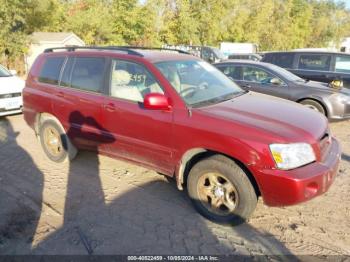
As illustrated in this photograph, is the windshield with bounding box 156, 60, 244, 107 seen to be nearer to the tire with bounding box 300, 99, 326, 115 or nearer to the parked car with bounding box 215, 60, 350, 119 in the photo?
the parked car with bounding box 215, 60, 350, 119

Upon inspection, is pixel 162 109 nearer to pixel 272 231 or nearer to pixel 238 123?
pixel 238 123

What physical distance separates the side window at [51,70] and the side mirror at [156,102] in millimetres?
2079

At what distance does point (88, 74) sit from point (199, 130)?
1995 mm

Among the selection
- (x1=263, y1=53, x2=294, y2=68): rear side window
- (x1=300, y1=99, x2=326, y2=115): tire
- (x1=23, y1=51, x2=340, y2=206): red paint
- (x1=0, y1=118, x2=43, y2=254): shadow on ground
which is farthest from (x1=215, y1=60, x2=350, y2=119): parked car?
(x1=0, y1=118, x2=43, y2=254): shadow on ground

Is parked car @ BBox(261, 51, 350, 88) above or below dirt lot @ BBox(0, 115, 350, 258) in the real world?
above

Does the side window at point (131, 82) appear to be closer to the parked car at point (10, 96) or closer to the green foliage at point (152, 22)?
the parked car at point (10, 96)

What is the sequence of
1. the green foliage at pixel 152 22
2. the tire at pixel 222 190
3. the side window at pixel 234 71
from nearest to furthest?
the tire at pixel 222 190, the side window at pixel 234 71, the green foliage at pixel 152 22

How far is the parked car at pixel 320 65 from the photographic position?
929cm

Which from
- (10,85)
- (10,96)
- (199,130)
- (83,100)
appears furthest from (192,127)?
(10,85)

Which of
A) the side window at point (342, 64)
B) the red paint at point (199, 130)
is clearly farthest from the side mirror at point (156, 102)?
the side window at point (342, 64)

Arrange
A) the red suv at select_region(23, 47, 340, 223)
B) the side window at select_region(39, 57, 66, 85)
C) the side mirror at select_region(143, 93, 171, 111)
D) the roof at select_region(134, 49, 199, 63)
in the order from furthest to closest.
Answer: the side window at select_region(39, 57, 66, 85) < the roof at select_region(134, 49, 199, 63) < the side mirror at select_region(143, 93, 171, 111) < the red suv at select_region(23, 47, 340, 223)

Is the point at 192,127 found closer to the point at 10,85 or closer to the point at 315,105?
the point at 315,105

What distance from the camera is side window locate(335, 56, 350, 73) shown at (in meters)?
9.33

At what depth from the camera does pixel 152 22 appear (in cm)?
2514
